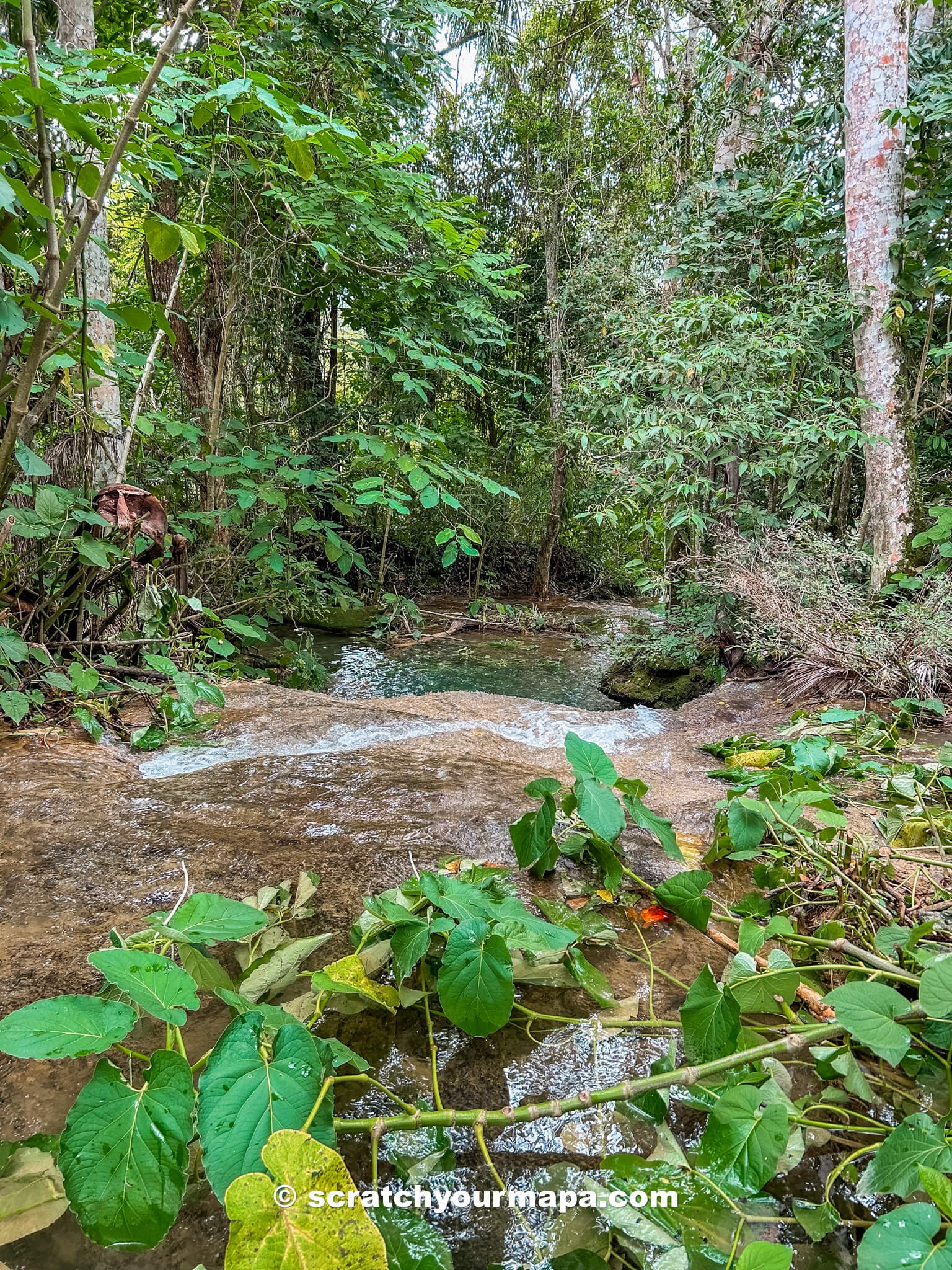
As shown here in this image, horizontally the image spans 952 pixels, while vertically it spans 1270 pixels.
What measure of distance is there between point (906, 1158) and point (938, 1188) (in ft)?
0.30

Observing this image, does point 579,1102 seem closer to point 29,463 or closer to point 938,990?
point 938,990

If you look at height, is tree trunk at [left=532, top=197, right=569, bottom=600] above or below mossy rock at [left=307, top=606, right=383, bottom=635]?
above

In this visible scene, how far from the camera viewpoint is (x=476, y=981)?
0.77 meters

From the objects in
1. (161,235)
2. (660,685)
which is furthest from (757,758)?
(660,685)

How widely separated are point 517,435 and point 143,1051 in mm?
9506

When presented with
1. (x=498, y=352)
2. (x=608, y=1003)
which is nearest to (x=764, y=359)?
(x=608, y=1003)

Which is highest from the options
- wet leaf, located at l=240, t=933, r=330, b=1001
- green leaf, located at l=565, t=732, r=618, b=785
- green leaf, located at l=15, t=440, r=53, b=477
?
green leaf, located at l=15, t=440, r=53, b=477

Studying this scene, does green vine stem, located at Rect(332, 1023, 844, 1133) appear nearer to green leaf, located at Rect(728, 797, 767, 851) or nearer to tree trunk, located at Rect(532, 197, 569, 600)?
green leaf, located at Rect(728, 797, 767, 851)

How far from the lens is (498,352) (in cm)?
1052

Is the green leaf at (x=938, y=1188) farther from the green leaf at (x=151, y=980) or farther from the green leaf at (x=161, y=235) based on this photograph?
the green leaf at (x=161, y=235)

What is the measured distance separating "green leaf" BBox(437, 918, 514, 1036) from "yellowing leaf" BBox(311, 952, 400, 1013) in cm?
14

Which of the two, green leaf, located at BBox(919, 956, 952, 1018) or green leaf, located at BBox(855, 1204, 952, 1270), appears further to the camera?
green leaf, located at BBox(919, 956, 952, 1018)

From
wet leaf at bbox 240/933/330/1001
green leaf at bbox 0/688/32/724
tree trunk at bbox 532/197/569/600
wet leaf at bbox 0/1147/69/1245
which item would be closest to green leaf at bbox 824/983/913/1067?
wet leaf at bbox 240/933/330/1001

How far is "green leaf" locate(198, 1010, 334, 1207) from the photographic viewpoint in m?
0.56
